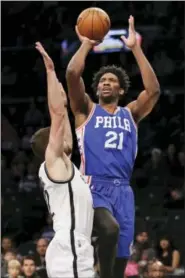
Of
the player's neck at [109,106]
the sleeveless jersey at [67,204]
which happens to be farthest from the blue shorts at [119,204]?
the sleeveless jersey at [67,204]

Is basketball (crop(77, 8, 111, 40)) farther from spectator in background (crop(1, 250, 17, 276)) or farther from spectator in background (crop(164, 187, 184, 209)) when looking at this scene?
spectator in background (crop(164, 187, 184, 209))

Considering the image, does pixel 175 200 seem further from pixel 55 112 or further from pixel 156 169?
pixel 55 112

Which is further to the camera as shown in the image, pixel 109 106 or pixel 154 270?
pixel 154 270

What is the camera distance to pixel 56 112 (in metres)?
7.09

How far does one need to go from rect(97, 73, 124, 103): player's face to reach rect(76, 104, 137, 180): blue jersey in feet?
0.45

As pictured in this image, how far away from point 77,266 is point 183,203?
8208 millimetres

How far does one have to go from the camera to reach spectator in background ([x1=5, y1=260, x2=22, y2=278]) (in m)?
12.2

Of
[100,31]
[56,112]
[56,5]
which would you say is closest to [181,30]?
[56,5]

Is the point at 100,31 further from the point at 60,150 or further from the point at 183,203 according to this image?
the point at 183,203

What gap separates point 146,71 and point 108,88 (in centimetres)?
42

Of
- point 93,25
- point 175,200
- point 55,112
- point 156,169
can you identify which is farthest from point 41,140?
point 156,169

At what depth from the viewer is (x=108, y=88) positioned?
8414 millimetres

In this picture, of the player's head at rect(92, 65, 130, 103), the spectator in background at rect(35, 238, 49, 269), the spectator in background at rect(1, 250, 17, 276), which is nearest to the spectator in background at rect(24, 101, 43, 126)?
the spectator in background at rect(1, 250, 17, 276)

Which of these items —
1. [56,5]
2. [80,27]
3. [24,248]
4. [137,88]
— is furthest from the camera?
[56,5]
